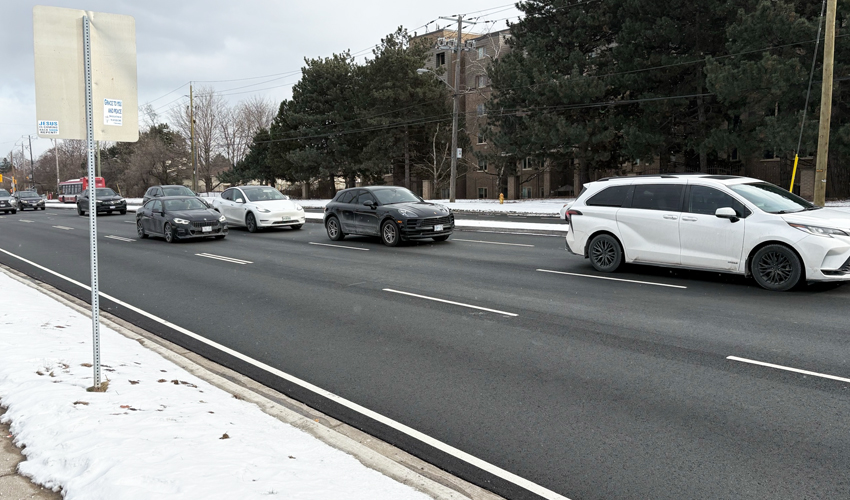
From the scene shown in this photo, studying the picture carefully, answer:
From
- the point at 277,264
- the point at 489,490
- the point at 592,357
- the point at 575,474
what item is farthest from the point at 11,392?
the point at 277,264

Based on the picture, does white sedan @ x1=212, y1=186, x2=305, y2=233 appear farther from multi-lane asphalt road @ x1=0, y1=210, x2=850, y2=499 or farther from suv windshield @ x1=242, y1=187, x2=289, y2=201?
multi-lane asphalt road @ x1=0, y1=210, x2=850, y2=499

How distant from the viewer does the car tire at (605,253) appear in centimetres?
1124

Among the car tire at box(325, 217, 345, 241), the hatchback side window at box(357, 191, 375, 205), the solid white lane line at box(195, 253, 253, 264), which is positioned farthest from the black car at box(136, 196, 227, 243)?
the hatchback side window at box(357, 191, 375, 205)

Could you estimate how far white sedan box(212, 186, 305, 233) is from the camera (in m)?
21.9

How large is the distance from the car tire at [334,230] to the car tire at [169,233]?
A: 4714 mm

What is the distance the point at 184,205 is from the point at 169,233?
1.42 metres

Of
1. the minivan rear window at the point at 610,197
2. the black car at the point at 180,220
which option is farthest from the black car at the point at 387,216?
the minivan rear window at the point at 610,197

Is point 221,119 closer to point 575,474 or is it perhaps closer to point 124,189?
point 124,189

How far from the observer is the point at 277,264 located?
13.6 metres

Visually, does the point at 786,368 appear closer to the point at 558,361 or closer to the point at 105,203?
the point at 558,361

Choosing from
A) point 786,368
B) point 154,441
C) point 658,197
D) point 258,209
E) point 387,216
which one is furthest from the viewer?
point 258,209

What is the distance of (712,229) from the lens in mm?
9852

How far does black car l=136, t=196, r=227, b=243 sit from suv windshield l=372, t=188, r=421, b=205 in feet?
17.7

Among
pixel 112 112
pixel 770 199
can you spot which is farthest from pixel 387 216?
pixel 112 112
